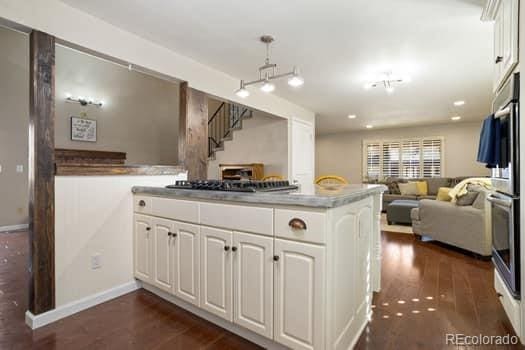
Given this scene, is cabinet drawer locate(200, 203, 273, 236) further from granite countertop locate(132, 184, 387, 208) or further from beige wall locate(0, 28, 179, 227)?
beige wall locate(0, 28, 179, 227)

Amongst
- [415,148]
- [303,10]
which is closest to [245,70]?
[303,10]

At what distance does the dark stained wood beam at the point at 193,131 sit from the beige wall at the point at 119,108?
3.28m

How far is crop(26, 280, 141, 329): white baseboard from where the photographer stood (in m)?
1.95

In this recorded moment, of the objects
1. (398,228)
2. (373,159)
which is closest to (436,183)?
(373,159)

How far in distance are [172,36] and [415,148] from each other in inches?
302

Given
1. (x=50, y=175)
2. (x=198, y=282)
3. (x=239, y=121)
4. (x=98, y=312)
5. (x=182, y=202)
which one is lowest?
(x=98, y=312)

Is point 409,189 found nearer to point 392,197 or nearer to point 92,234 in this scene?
point 392,197

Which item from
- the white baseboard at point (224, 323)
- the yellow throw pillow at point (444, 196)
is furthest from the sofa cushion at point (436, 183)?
the white baseboard at point (224, 323)

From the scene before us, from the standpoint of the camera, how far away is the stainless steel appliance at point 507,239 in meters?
1.68

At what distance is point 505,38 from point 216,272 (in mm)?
2449

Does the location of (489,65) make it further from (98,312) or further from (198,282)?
(98,312)

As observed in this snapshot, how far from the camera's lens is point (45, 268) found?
6.54 ft

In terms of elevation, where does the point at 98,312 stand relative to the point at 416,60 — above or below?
below

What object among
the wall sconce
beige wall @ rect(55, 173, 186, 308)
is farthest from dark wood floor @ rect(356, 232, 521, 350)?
the wall sconce
